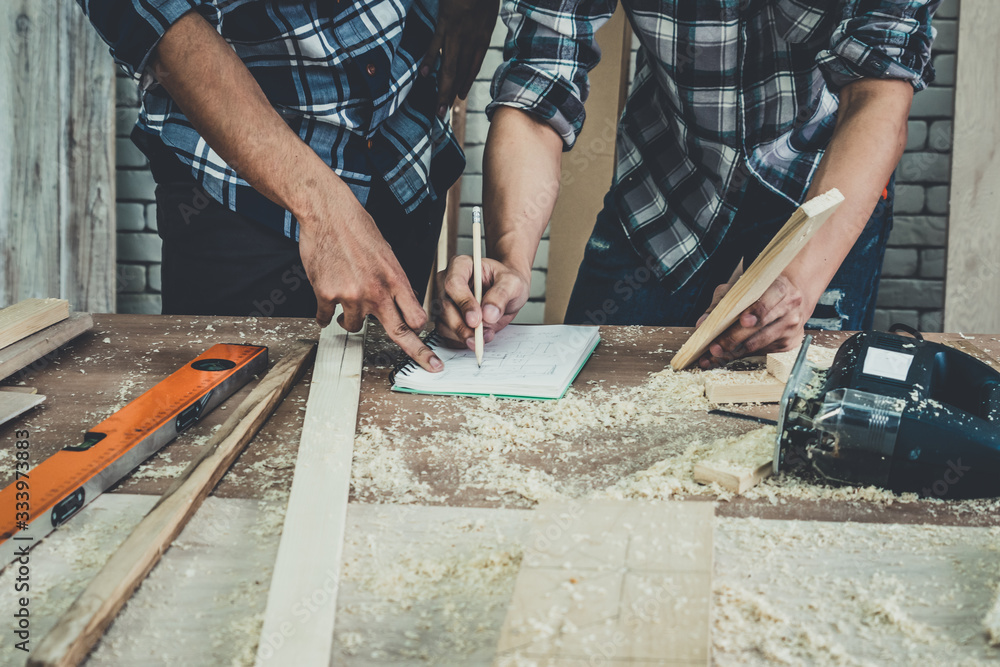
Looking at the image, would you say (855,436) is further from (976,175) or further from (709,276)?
(976,175)

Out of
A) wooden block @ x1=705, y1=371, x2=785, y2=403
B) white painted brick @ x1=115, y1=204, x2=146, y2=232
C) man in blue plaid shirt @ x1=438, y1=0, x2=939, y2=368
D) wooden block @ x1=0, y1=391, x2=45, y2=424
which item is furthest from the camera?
white painted brick @ x1=115, y1=204, x2=146, y2=232

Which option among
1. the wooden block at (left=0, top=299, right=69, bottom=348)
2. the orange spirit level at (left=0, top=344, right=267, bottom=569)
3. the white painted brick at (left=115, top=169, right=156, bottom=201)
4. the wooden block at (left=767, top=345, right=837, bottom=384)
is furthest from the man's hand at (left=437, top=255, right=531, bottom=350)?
the white painted brick at (left=115, top=169, right=156, bottom=201)

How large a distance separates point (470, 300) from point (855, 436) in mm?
596

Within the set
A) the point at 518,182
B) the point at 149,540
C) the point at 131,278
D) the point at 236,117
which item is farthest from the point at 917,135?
the point at 131,278

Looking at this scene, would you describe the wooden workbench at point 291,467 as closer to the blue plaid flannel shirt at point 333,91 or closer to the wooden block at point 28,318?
the wooden block at point 28,318

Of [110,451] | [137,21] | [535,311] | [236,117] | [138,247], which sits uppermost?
[137,21]

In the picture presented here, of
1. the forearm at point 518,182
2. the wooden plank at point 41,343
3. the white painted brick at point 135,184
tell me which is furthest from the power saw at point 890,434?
the white painted brick at point 135,184

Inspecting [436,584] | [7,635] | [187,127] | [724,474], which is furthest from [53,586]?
[187,127]

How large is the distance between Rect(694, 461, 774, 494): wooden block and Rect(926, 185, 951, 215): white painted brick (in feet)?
8.36

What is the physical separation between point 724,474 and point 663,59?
0.99 meters

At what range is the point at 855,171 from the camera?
1.26 metres

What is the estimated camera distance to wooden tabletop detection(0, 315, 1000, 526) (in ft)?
2.48

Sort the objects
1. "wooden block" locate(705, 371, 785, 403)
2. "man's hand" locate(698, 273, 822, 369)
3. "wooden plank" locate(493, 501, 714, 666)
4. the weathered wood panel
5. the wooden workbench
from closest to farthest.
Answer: "wooden plank" locate(493, 501, 714, 666) → the wooden workbench → "wooden block" locate(705, 371, 785, 403) → "man's hand" locate(698, 273, 822, 369) → the weathered wood panel

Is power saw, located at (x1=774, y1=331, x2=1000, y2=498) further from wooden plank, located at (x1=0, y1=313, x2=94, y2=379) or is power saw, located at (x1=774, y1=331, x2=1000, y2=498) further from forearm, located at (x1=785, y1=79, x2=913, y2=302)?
wooden plank, located at (x1=0, y1=313, x2=94, y2=379)
